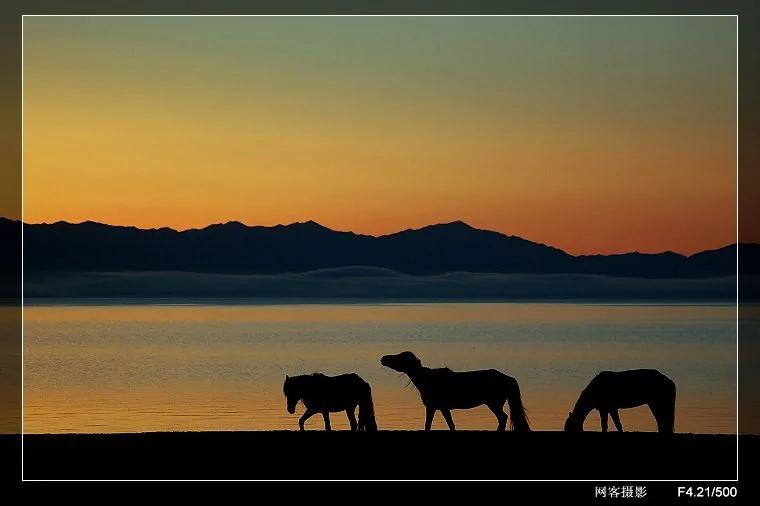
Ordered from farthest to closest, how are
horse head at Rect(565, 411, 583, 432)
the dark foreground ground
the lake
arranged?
the lake < horse head at Rect(565, 411, 583, 432) < the dark foreground ground

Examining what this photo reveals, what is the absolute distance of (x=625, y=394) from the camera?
16719 millimetres

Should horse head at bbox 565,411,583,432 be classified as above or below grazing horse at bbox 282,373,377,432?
below

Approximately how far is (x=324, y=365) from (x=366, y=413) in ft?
106

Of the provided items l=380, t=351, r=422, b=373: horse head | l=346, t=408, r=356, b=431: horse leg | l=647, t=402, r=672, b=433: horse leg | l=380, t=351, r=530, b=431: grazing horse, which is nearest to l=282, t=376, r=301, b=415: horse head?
l=346, t=408, r=356, b=431: horse leg

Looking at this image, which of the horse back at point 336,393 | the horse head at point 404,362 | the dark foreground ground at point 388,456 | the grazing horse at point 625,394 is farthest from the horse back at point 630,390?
the horse back at point 336,393

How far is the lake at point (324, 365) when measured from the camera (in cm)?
2612

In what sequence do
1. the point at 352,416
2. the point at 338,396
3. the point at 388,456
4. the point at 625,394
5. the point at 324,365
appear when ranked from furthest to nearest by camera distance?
the point at 324,365 < the point at 352,416 < the point at 338,396 < the point at 625,394 < the point at 388,456

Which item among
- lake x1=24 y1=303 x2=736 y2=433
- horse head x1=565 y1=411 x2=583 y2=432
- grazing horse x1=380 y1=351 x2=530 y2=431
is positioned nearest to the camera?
horse head x1=565 y1=411 x2=583 y2=432

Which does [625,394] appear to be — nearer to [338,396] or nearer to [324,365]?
[338,396]

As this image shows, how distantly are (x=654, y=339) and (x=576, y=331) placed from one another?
1210 centimetres

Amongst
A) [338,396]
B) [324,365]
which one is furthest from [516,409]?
[324,365]

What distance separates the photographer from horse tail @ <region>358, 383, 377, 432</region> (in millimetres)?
17016

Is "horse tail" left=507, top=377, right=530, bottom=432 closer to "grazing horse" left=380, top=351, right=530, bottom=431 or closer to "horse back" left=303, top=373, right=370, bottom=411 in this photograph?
"grazing horse" left=380, top=351, right=530, bottom=431

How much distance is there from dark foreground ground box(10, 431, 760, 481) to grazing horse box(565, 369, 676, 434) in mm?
485
